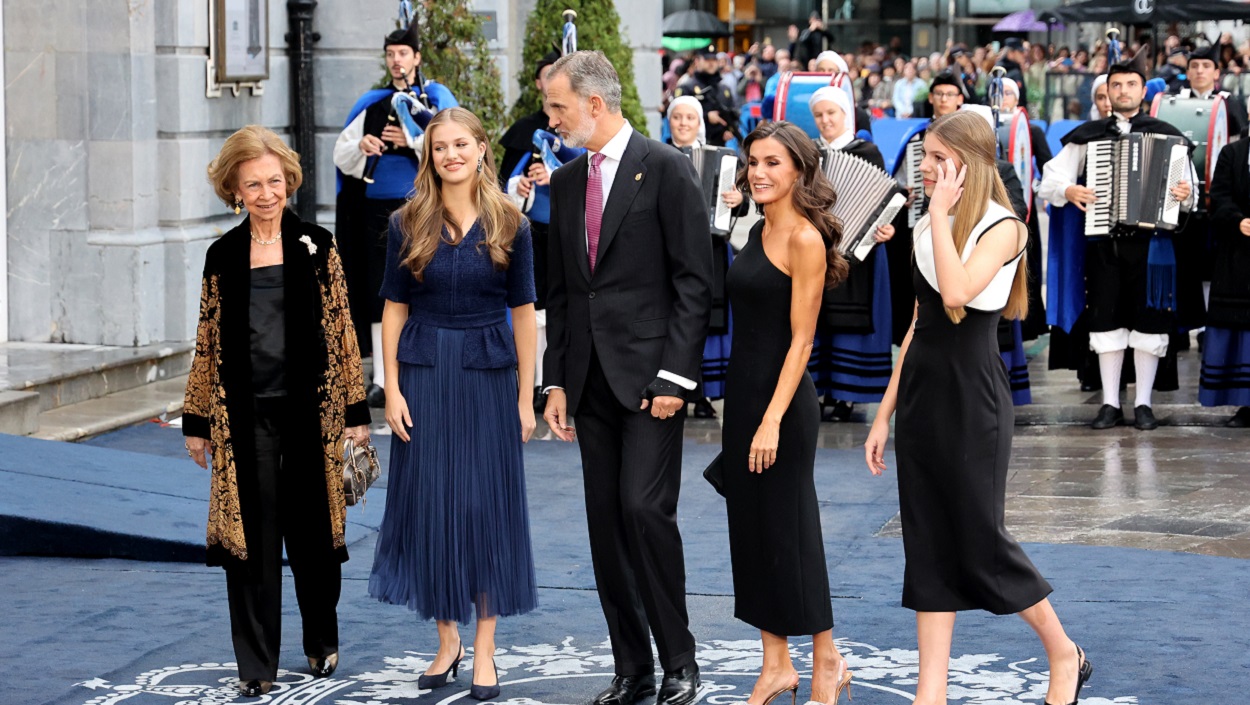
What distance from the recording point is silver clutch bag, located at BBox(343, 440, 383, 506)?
5672 mm

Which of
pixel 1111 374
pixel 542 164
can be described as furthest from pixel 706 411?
pixel 1111 374

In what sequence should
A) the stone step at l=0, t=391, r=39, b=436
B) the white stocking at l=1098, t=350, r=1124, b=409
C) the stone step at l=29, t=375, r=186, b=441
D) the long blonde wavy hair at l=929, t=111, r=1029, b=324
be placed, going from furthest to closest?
the white stocking at l=1098, t=350, r=1124, b=409 < the stone step at l=29, t=375, r=186, b=441 < the stone step at l=0, t=391, r=39, b=436 < the long blonde wavy hair at l=929, t=111, r=1029, b=324

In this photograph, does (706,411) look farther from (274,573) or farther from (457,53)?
(274,573)

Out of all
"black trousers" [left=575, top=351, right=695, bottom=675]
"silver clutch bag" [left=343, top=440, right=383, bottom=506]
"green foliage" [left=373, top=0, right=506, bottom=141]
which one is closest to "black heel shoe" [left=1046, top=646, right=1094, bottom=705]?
"black trousers" [left=575, top=351, right=695, bottom=675]

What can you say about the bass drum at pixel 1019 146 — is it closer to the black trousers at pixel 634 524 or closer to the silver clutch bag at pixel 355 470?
the black trousers at pixel 634 524

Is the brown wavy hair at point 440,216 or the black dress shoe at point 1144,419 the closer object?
the brown wavy hair at point 440,216

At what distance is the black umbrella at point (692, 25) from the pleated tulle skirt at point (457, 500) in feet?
97.1

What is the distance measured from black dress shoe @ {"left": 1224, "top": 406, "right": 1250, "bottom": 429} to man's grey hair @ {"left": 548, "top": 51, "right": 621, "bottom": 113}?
6180mm

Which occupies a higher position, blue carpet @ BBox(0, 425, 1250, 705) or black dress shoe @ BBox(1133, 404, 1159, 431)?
black dress shoe @ BBox(1133, 404, 1159, 431)

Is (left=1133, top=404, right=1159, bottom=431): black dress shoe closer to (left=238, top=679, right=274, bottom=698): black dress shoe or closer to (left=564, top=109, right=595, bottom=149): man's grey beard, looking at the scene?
(left=564, top=109, right=595, bottom=149): man's grey beard

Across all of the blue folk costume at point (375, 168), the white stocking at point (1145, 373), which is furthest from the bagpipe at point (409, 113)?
the white stocking at point (1145, 373)

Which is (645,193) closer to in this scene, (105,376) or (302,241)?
(302,241)

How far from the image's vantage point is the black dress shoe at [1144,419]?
10.4 metres

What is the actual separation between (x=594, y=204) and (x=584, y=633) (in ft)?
4.97
